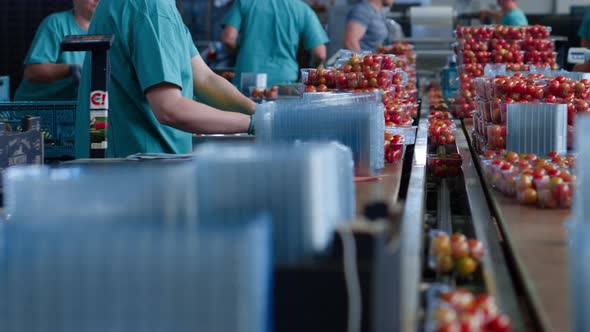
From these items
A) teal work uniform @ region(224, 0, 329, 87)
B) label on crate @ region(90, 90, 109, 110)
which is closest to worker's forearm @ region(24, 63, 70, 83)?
teal work uniform @ region(224, 0, 329, 87)

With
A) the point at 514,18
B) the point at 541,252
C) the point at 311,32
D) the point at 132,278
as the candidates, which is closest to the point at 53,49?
the point at 311,32

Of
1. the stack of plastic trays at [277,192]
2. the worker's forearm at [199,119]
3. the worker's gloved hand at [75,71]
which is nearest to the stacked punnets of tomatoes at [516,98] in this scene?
the worker's forearm at [199,119]

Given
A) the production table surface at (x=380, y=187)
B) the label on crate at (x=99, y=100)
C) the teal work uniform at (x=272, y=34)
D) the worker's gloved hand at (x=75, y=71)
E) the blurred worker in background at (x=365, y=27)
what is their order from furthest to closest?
the blurred worker in background at (x=365, y=27) < the teal work uniform at (x=272, y=34) < the worker's gloved hand at (x=75, y=71) < the label on crate at (x=99, y=100) < the production table surface at (x=380, y=187)

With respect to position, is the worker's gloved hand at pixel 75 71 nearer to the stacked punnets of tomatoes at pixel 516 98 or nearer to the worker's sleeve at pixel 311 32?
the worker's sleeve at pixel 311 32

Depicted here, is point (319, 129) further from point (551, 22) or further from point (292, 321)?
point (551, 22)

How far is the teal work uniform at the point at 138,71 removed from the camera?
2.85 m

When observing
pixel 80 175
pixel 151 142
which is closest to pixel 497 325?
pixel 80 175

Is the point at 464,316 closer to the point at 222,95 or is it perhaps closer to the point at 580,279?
the point at 580,279

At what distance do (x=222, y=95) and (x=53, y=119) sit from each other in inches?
48.1

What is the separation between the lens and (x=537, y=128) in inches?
113

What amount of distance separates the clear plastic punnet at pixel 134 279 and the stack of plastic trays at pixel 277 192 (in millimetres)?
152

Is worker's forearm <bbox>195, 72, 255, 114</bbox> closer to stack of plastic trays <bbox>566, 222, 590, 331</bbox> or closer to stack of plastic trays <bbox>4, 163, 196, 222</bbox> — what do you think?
stack of plastic trays <bbox>4, 163, 196, 222</bbox>

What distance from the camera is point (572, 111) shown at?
3.17 metres

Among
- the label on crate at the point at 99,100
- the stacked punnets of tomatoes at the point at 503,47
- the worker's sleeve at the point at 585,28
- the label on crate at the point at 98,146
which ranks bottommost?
the label on crate at the point at 98,146
